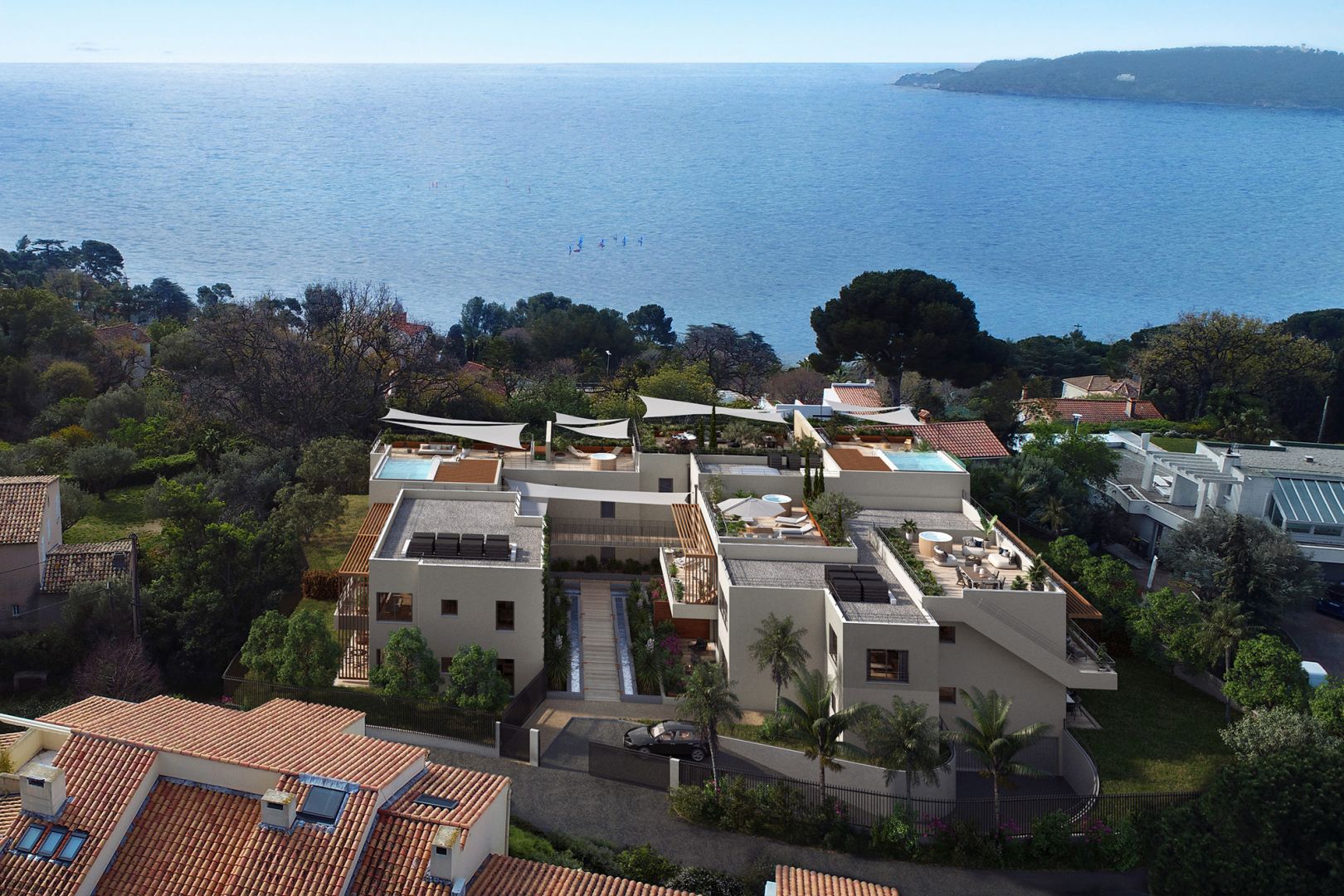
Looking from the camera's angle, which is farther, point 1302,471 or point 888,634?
point 1302,471

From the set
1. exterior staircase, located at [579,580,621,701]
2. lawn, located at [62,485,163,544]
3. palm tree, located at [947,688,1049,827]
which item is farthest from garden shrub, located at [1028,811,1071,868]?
lawn, located at [62,485,163,544]

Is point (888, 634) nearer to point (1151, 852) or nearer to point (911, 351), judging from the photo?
point (1151, 852)

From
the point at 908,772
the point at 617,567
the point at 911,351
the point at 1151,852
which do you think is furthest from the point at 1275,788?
the point at 911,351

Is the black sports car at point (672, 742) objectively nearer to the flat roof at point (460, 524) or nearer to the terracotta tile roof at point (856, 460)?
the flat roof at point (460, 524)

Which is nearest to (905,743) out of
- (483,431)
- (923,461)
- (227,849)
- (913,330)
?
(227,849)

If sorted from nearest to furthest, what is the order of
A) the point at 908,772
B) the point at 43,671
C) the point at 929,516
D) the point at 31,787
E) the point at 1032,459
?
the point at 31,787 < the point at 908,772 < the point at 43,671 < the point at 929,516 < the point at 1032,459

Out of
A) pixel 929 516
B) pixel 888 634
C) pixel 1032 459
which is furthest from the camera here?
pixel 1032 459

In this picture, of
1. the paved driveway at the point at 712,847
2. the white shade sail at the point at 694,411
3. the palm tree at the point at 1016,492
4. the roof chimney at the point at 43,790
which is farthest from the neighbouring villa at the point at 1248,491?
the roof chimney at the point at 43,790
